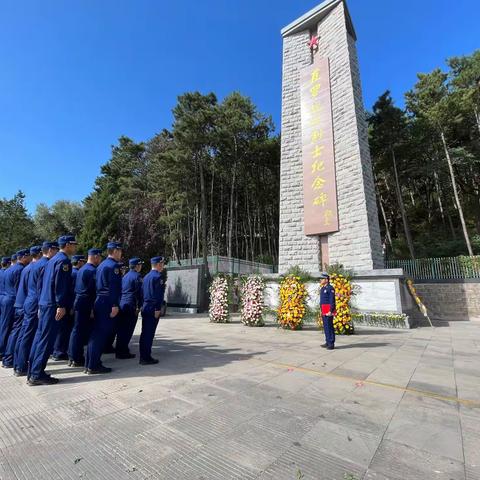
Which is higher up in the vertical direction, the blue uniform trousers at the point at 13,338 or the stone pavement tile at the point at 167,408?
the blue uniform trousers at the point at 13,338

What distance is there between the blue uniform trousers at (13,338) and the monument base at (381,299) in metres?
7.13

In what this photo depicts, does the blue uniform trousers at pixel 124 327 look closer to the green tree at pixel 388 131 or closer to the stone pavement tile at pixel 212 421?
the stone pavement tile at pixel 212 421

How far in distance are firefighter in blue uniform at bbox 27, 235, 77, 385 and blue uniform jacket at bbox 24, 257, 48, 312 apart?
17 cm

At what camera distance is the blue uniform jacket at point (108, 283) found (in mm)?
3855

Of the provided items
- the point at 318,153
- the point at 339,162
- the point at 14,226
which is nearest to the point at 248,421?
the point at 339,162

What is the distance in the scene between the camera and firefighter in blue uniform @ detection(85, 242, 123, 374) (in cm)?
371

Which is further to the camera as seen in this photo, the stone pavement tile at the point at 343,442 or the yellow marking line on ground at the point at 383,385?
the yellow marking line on ground at the point at 383,385

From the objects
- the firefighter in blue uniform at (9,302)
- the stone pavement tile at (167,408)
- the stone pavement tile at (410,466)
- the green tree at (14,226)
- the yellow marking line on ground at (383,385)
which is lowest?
the yellow marking line on ground at (383,385)

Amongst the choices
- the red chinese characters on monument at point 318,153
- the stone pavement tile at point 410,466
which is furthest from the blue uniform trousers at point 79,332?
the red chinese characters on monument at point 318,153

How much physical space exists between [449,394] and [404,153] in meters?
19.6

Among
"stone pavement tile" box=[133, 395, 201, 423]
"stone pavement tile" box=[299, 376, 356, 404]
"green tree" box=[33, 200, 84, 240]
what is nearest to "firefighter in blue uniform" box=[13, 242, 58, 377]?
"stone pavement tile" box=[133, 395, 201, 423]

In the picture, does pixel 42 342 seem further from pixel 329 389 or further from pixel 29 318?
pixel 329 389

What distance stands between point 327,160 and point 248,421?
9441mm

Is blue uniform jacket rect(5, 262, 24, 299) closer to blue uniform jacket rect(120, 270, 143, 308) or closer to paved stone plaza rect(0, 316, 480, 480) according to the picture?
paved stone plaza rect(0, 316, 480, 480)
